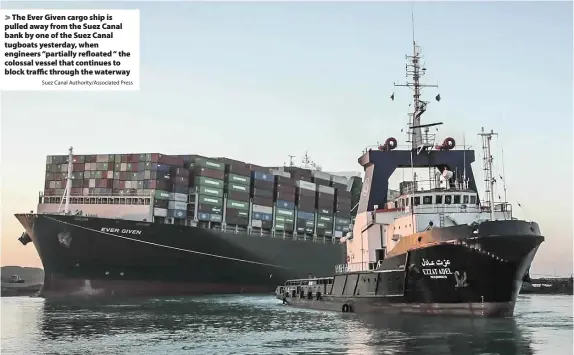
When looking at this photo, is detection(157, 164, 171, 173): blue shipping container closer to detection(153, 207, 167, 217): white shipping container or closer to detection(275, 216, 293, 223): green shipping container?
detection(153, 207, 167, 217): white shipping container

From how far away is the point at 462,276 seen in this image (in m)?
27.2

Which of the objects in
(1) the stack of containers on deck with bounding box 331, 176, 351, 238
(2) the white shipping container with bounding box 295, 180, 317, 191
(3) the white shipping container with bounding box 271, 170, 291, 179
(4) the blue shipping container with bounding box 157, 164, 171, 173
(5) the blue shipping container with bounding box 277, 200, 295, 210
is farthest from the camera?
(1) the stack of containers on deck with bounding box 331, 176, 351, 238

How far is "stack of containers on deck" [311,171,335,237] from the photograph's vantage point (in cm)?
7700

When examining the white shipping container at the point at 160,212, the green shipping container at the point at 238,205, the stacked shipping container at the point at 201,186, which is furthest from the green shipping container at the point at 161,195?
the green shipping container at the point at 238,205

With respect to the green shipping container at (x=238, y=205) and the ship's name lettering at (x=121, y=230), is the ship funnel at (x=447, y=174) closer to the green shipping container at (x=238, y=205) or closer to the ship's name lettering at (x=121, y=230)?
the ship's name lettering at (x=121, y=230)

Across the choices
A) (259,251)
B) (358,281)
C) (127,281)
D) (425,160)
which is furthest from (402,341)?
(259,251)

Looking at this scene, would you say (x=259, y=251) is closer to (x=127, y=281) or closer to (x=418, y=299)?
(x=127, y=281)

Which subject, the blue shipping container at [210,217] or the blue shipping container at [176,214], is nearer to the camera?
the blue shipping container at [176,214]

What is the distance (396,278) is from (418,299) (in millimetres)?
1578

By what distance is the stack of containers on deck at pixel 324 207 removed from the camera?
77000 millimetres

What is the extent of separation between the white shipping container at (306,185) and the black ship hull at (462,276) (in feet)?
147

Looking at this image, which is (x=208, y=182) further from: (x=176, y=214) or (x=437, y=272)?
(x=437, y=272)

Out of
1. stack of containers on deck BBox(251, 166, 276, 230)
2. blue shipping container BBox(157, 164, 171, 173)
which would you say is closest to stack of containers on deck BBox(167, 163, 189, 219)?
blue shipping container BBox(157, 164, 171, 173)

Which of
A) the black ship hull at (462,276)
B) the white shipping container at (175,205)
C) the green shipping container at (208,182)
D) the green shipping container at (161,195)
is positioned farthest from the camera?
the green shipping container at (208,182)
